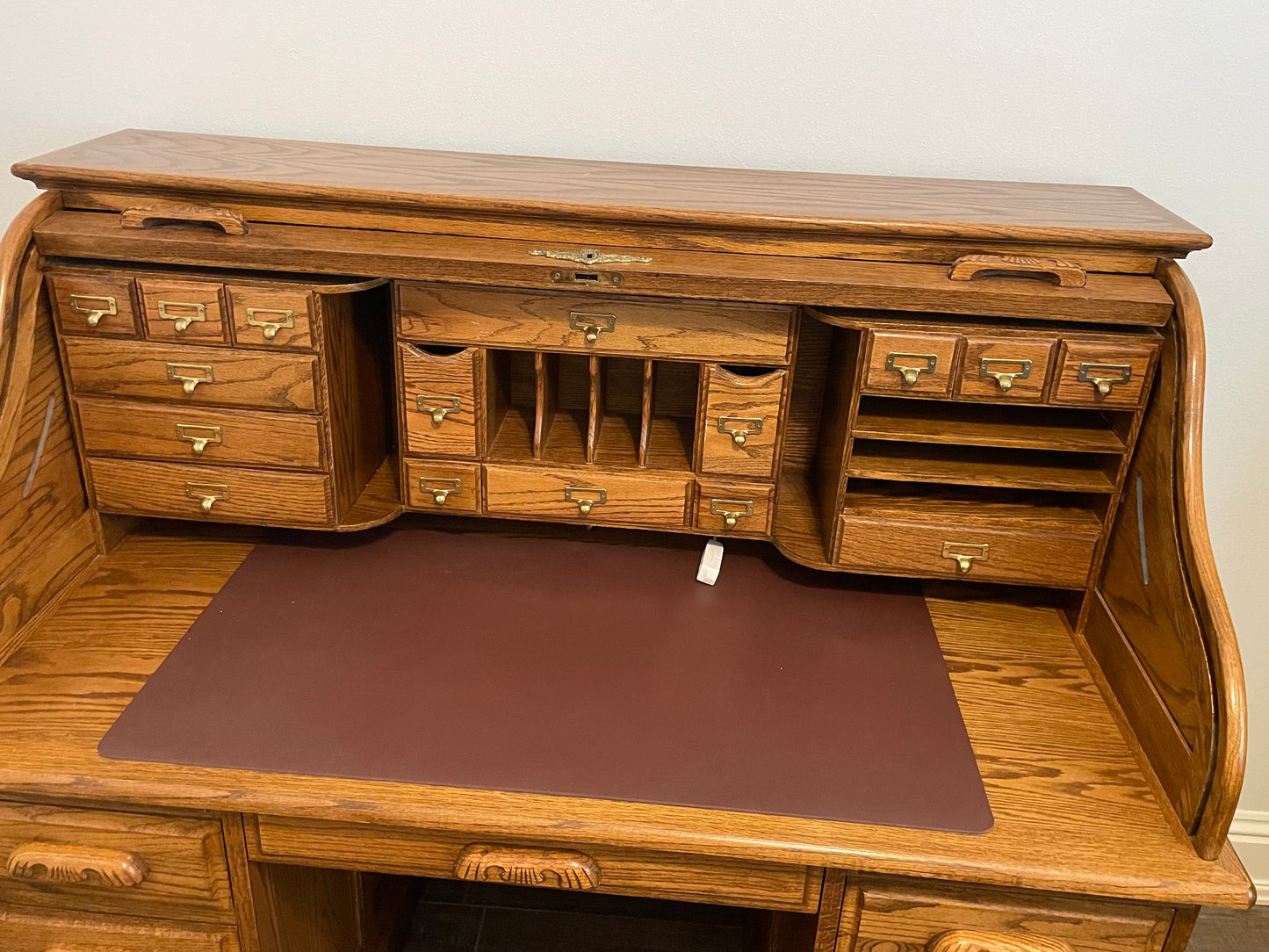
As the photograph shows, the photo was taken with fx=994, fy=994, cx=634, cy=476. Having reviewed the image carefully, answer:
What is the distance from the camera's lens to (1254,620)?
198cm

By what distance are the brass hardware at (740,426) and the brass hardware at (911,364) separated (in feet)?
0.66

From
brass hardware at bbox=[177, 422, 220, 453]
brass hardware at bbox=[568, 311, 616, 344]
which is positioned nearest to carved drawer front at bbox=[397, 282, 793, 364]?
brass hardware at bbox=[568, 311, 616, 344]

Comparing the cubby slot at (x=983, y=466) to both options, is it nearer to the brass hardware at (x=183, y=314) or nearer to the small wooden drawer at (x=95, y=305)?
the brass hardware at (x=183, y=314)

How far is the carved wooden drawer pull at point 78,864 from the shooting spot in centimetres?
123

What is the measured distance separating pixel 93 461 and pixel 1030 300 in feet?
4.46

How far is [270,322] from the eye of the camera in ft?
4.50

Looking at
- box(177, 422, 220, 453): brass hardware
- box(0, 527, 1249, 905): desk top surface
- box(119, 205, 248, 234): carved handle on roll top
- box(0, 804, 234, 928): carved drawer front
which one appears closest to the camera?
box(0, 527, 1249, 905): desk top surface

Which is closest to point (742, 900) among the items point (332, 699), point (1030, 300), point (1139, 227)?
point (332, 699)

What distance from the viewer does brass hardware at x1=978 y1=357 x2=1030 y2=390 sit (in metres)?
1.32

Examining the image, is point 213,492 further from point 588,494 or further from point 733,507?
point 733,507

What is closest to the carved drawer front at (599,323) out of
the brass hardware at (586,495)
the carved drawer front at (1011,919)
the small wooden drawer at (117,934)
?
the brass hardware at (586,495)

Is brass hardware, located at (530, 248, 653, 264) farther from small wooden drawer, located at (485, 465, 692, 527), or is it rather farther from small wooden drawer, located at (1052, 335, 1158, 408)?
small wooden drawer, located at (1052, 335, 1158, 408)

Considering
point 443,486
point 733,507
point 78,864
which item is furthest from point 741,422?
point 78,864

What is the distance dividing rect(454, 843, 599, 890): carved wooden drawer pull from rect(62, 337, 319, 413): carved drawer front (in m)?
0.67
